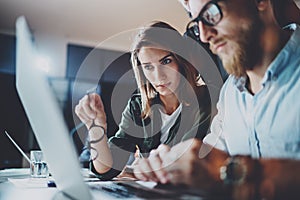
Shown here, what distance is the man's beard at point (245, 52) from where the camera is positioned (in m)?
1.08

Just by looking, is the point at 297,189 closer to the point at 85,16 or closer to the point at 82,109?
the point at 82,109

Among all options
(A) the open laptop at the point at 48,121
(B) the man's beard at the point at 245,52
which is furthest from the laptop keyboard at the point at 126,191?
(B) the man's beard at the point at 245,52

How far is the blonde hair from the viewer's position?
1176 millimetres

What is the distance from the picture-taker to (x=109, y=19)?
1189 millimetres

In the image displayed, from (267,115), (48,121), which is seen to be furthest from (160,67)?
(48,121)

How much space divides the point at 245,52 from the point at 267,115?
190 millimetres

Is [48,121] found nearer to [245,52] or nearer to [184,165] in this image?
[184,165]

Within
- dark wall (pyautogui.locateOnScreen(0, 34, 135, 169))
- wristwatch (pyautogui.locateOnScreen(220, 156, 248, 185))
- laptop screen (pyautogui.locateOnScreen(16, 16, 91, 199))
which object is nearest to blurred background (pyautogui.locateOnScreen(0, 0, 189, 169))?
dark wall (pyautogui.locateOnScreen(0, 34, 135, 169))

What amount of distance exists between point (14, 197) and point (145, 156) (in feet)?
1.33

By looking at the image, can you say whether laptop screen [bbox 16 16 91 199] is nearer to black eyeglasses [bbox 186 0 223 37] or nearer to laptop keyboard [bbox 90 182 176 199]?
laptop keyboard [bbox 90 182 176 199]

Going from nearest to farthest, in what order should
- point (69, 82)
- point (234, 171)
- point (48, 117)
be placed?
point (48, 117)
point (234, 171)
point (69, 82)

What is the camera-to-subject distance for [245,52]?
109 cm

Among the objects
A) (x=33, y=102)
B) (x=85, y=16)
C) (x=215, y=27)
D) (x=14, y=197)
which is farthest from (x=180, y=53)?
(x=14, y=197)

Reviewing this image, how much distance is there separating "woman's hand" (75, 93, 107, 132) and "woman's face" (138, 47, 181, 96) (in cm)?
18
